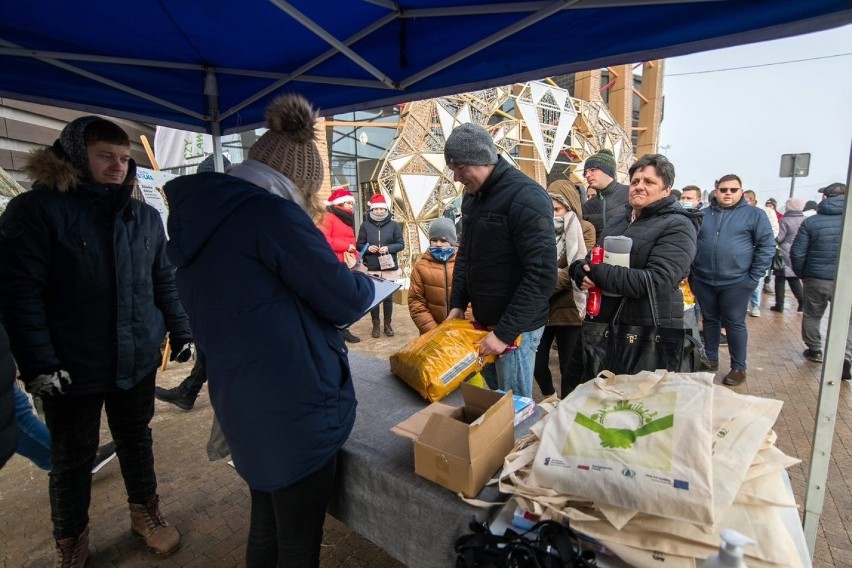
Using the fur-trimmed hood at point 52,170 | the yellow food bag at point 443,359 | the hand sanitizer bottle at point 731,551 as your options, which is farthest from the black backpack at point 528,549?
the fur-trimmed hood at point 52,170

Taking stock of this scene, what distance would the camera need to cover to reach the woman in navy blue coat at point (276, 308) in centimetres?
127

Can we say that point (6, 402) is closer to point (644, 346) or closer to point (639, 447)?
point (639, 447)

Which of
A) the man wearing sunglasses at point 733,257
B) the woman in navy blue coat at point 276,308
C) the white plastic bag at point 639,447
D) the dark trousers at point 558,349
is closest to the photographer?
the white plastic bag at point 639,447

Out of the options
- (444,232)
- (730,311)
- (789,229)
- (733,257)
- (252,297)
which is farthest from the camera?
(789,229)

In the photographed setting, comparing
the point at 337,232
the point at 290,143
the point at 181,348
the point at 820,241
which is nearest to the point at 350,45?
the point at 290,143

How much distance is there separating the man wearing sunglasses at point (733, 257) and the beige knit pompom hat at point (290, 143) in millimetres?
4211

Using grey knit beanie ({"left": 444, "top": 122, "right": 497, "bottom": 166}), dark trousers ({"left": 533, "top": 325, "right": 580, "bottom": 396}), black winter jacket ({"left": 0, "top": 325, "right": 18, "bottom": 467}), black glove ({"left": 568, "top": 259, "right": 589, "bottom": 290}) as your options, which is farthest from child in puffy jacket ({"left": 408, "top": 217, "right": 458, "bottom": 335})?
black winter jacket ({"left": 0, "top": 325, "right": 18, "bottom": 467})

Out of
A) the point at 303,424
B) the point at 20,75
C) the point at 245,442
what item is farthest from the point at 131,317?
the point at 20,75

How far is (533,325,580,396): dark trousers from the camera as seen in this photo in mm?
3354

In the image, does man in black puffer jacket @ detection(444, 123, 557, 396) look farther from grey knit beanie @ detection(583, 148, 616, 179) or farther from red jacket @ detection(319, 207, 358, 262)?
red jacket @ detection(319, 207, 358, 262)

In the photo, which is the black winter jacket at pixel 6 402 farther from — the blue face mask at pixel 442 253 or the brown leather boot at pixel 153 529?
the blue face mask at pixel 442 253

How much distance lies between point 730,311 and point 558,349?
2120mm

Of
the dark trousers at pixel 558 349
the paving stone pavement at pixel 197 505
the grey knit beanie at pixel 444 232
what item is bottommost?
the paving stone pavement at pixel 197 505

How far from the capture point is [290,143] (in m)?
1.45
